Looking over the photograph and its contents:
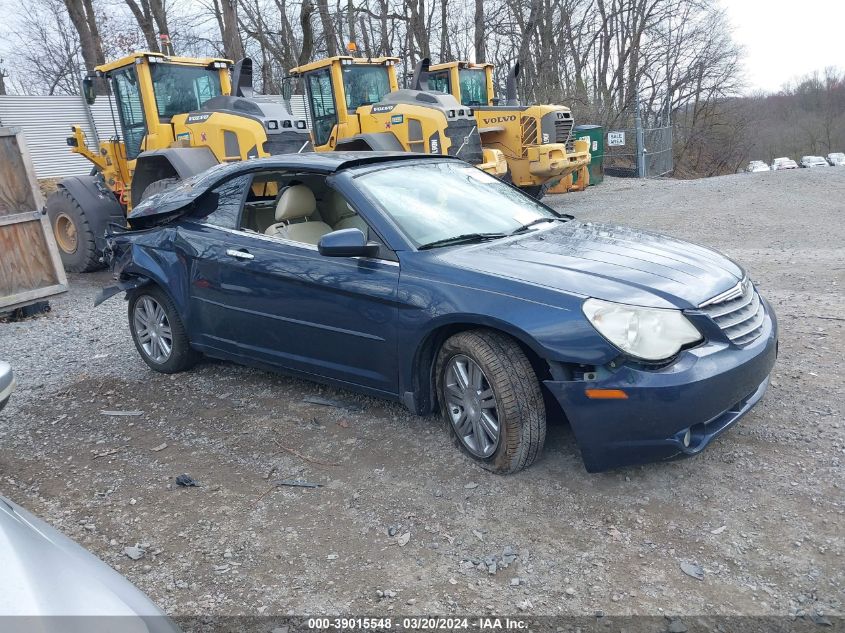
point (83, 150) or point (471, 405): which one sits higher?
point (83, 150)

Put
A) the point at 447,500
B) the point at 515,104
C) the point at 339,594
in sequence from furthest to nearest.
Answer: the point at 515,104 < the point at 447,500 < the point at 339,594

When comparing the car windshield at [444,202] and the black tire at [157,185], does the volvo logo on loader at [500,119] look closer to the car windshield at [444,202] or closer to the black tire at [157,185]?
the black tire at [157,185]

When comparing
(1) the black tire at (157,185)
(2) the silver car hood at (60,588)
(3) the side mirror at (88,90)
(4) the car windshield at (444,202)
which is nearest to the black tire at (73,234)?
(1) the black tire at (157,185)

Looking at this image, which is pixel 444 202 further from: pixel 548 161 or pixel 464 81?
pixel 464 81

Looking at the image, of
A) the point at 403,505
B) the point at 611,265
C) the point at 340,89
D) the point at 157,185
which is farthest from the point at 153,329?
the point at 340,89

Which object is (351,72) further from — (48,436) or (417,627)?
(417,627)

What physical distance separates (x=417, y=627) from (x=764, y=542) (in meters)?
1.49

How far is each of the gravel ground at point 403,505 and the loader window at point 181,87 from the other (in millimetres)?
6080

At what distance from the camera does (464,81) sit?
14.7m

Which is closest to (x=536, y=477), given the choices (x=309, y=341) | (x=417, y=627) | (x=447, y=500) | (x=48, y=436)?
(x=447, y=500)

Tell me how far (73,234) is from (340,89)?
201 inches

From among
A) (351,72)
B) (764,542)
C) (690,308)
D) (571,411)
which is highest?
(351,72)

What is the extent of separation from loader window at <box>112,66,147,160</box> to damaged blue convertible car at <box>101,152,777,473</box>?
5.60m

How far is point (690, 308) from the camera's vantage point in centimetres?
316
